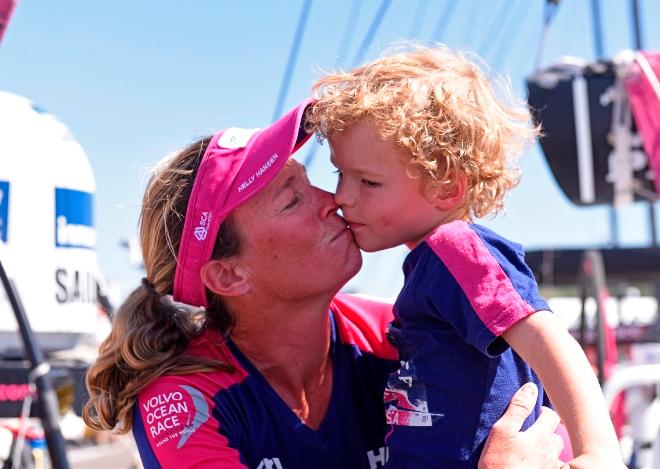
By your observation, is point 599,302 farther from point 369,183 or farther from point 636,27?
point 636,27

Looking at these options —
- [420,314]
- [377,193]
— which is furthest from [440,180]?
[420,314]

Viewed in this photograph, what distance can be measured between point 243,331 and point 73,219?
102 cm

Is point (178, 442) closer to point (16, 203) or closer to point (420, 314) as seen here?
point (420, 314)

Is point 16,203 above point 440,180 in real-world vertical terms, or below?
below

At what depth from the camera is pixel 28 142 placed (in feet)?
9.91

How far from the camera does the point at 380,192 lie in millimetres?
2031

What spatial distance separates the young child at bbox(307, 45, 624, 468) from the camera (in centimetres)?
171

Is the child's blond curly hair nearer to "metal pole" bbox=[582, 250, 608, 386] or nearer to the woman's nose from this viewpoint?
the woman's nose

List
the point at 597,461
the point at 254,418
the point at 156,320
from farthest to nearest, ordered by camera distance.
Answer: the point at 156,320
the point at 254,418
the point at 597,461

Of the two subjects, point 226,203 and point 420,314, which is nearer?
point 420,314

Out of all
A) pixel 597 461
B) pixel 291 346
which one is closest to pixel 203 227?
pixel 291 346

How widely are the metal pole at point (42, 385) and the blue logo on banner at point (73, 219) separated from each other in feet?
2.10

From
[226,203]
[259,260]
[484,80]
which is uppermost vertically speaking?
[484,80]

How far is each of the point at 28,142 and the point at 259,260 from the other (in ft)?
3.79
